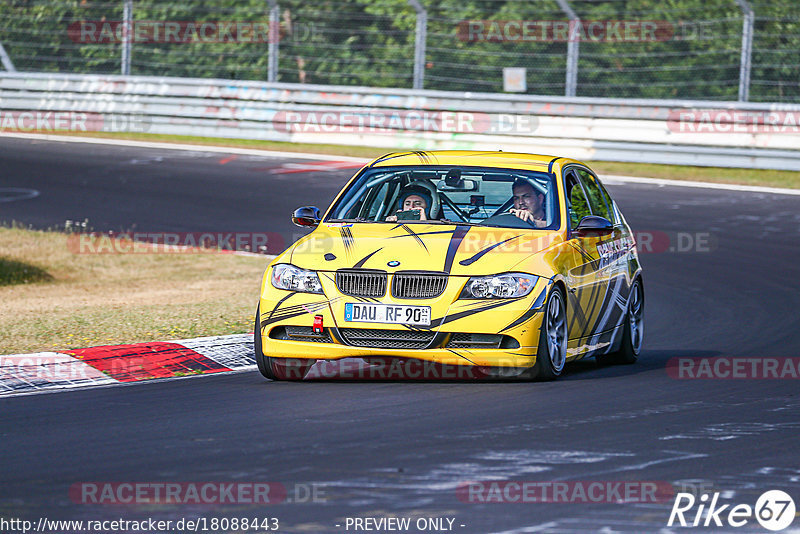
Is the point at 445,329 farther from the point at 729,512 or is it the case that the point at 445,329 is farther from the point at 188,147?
the point at 188,147

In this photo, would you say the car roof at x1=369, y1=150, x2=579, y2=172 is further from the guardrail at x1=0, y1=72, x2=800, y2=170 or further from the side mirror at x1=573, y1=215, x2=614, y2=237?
the guardrail at x1=0, y1=72, x2=800, y2=170

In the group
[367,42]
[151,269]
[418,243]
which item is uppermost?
[367,42]

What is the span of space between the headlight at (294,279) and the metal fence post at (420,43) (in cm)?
1697

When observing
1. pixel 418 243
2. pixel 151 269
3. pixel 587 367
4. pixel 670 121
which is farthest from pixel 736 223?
pixel 418 243

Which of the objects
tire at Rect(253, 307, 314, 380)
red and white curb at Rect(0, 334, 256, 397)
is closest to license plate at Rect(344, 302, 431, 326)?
tire at Rect(253, 307, 314, 380)

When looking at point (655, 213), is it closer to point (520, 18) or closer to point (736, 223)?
point (736, 223)

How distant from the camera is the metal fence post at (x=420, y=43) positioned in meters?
25.2

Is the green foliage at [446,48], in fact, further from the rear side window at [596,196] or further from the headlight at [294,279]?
the headlight at [294,279]

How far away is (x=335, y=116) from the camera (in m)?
26.6

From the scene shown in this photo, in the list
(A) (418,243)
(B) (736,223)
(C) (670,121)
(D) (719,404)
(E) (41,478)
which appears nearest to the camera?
(E) (41,478)

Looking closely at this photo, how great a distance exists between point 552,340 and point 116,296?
6309 millimetres

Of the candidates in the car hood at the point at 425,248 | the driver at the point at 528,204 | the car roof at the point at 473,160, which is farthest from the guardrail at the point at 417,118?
the car hood at the point at 425,248

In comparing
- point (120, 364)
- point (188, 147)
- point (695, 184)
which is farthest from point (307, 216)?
point (188, 147)

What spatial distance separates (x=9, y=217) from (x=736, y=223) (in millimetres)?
9908
